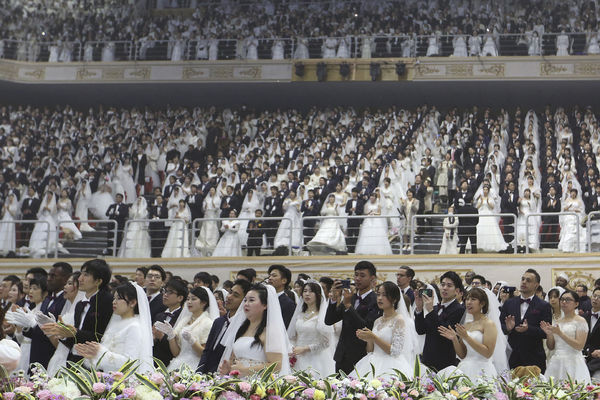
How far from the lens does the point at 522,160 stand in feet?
65.3

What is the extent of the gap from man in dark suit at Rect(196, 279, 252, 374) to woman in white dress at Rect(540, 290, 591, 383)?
8.25ft

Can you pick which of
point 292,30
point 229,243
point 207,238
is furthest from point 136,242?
point 292,30

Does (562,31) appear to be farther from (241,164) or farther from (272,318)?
(272,318)

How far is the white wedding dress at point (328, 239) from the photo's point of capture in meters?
15.9

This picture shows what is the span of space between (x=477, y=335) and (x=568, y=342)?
3.05 feet

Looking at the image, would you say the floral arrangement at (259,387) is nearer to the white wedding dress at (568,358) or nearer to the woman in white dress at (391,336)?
the woman in white dress at (391,336)

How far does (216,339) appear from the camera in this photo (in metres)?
6.79

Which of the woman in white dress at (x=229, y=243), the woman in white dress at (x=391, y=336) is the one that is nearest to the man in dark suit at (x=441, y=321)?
the woman in white dress at (x=391, y=336)

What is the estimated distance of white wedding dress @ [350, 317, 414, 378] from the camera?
6949mm

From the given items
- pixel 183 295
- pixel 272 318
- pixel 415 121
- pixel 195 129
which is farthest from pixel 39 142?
pixel 272 318

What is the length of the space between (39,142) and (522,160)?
12.4 metres

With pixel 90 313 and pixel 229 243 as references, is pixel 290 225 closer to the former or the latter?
pixel 229 243

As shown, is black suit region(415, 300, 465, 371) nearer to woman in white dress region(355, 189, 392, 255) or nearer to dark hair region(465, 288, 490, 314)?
dark hair region(465, 288, 490, 314)

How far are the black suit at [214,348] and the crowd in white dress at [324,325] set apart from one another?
A: 0.01 m
